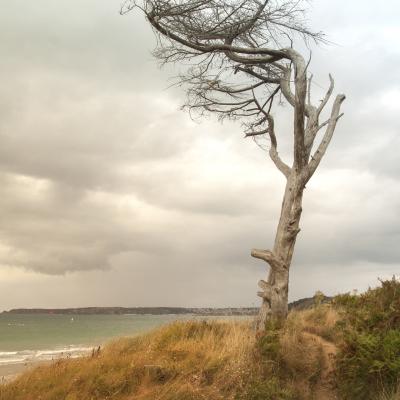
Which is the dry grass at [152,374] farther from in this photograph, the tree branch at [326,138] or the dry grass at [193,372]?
the tree branch at [326,138]

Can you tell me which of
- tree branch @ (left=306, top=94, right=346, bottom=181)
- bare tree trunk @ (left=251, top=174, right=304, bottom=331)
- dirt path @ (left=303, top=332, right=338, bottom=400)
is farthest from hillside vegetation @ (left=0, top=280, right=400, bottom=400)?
tree branch @ (left=306, top=94, right=346, bottom=181)

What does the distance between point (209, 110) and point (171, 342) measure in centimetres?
694

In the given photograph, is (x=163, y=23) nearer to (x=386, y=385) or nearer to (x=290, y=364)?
(x=290, y=364)

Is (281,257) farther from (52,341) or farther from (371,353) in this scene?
(52,341)

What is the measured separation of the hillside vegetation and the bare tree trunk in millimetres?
817

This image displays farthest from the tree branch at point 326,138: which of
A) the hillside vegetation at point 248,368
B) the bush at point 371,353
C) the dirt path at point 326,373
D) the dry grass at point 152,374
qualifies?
the dry grass at point 152,374

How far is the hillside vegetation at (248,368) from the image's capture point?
7.59 metres

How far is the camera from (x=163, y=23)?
37.3 ft

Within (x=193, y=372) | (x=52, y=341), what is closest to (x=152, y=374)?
(x=193, y=372)

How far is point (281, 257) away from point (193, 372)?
3.65 meters

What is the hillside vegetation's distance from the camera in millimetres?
7594

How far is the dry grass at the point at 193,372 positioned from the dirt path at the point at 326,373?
34mm

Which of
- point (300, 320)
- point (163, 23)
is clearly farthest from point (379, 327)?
point (163, 23)

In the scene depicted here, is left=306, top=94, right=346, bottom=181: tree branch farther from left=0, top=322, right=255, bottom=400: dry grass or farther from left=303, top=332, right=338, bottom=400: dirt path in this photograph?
left=0, top=322, right=255, bottom=400: dry grass
